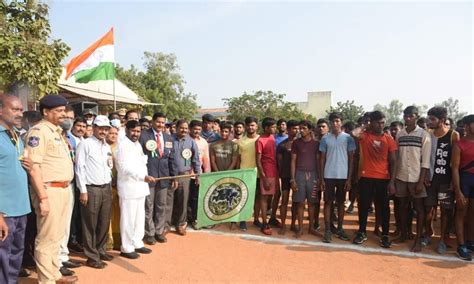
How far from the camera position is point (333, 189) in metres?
5.91

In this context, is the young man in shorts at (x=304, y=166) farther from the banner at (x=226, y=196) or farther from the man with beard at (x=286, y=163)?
the banner at (x=226, y=196)

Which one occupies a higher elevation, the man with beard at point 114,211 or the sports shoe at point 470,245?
the man with beard at point 114,211

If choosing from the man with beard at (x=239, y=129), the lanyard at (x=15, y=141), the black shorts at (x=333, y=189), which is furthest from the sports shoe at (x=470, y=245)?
the lanyard at (x=15, y=141)

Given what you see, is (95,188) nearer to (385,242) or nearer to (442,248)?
(385,242)

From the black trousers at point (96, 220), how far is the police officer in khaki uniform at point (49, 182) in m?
0.56

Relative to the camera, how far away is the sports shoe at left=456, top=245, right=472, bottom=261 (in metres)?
5.03

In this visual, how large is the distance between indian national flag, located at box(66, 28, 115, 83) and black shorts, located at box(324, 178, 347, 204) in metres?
6.08

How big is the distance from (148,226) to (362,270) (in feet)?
10.2

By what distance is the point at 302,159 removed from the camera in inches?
235

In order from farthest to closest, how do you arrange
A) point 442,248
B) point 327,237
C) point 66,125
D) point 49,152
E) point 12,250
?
point 327,237
point 442,248
point 66,125
point 49,152
point 12,250

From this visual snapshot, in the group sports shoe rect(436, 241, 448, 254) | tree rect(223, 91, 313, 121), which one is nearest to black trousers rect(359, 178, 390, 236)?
sports shoe rect(436, 241, 448, 254)

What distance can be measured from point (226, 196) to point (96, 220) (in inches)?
83.7

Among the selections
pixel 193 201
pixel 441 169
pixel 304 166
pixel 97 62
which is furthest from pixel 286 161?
pixel 97 62

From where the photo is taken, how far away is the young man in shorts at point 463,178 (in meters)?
5.08
